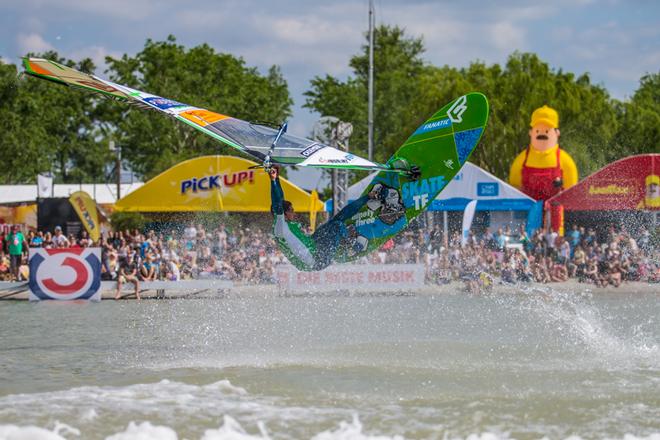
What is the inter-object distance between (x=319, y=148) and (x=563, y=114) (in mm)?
29207

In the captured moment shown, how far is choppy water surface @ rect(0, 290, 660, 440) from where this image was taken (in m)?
7.95

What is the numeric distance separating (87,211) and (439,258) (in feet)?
32.9

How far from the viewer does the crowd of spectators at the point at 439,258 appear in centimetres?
1988

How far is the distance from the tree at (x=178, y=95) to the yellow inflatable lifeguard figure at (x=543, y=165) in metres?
25.5

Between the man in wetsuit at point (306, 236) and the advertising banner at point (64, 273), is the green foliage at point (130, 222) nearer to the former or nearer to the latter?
the advertising banner at point (64, 273)

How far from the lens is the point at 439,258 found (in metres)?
20.5

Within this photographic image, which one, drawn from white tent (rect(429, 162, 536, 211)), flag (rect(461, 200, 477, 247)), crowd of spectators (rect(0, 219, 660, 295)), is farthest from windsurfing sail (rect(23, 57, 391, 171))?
white tent (rect(429, 162, 536, 211))

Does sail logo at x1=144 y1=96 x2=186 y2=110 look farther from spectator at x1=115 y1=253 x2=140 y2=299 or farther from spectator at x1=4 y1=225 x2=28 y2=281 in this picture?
spectator at x1=4 y1=225 x2=28 y2=281

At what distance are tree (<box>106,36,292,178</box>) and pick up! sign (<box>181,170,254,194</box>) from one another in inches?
848

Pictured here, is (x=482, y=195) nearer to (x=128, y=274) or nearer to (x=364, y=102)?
(x=128, y=274)

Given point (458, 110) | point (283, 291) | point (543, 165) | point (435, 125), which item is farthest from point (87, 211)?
point (458, 110)

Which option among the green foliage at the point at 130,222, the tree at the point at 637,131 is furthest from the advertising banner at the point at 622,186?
the tree at the point at 637,131

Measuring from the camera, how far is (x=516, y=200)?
24312mm

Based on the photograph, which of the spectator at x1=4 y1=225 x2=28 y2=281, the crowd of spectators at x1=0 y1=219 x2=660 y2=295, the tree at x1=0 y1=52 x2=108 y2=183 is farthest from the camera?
the tree at x1=0 y1=52 x2=108 y2=183
